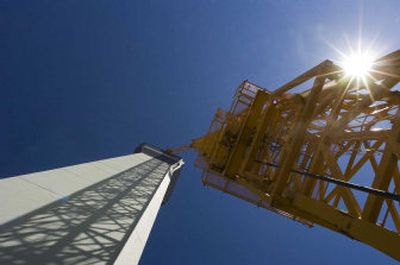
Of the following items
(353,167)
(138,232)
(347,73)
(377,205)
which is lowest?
(138,232)

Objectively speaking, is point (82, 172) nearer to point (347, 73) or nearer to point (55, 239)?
point (55, 239)

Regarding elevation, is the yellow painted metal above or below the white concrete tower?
above

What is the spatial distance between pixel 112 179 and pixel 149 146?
2505cm

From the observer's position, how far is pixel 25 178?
7090 millimetres

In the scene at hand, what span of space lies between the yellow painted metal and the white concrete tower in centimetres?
356

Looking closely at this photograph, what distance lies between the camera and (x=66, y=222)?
6461 millimetres

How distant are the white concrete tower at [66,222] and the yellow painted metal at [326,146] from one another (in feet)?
11.7

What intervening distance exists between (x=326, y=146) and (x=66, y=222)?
564 cm

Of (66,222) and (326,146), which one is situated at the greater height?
(326,146)

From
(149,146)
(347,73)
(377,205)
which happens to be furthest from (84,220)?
(149,146)

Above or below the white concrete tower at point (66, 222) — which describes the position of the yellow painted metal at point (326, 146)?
above

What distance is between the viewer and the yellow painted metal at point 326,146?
5598 mm

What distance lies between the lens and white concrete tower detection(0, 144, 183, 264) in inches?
197

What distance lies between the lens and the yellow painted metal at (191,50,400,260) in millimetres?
5598
